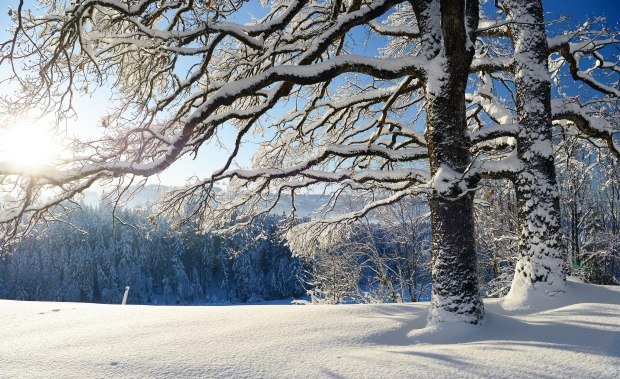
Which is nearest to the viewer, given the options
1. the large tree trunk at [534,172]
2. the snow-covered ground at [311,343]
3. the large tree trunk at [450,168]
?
the snow-covered ground at [311,343]

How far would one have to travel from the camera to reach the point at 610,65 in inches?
267

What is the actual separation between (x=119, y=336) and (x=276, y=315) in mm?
1395

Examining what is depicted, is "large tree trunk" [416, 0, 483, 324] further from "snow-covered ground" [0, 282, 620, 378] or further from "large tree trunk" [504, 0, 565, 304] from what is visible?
"large tree trunk" [504, 0, 565, 304]

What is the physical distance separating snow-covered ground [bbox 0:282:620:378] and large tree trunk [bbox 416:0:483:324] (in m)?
0.30

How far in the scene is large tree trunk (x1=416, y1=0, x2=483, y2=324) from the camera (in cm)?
352

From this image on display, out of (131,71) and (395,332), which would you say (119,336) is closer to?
(395,332)

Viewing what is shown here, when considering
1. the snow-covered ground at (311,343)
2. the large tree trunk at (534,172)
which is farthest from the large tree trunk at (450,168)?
the large tree trunk at (534,172)

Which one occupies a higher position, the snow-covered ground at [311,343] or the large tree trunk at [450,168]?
the large tree trunk at [450,168]

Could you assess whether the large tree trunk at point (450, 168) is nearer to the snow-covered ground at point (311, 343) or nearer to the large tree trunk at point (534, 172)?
the snow-covered ground at point (311, 343)

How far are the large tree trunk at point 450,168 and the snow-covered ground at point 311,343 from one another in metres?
0.30

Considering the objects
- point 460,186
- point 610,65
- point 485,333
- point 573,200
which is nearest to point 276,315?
point 485,333

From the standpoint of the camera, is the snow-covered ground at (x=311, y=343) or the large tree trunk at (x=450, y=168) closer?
the snow-covered ground at (x=311, y=343)

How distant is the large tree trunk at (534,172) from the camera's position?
4.39m

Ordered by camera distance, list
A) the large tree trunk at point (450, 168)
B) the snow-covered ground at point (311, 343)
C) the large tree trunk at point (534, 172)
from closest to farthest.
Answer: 1. the snow-covered ground at point (311, 343)
2. the large tree trunk at point (450, 168)
3. the large tree trunk at point (534, 172)
